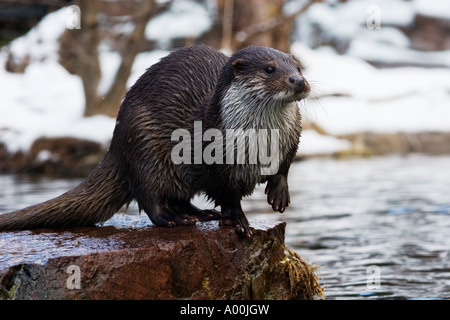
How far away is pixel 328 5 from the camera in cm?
1727

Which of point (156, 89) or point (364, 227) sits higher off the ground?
point (156, 89)

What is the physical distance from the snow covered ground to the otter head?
6.61 meters

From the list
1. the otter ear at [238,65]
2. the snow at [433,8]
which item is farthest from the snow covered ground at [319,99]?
the otter ear at [238,65]

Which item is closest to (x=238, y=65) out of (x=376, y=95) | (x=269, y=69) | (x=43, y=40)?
(x=269, y=69)

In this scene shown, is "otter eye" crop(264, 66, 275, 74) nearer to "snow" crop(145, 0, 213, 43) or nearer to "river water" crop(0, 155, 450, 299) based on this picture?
"river water" crop(0, 155, 450, 299)

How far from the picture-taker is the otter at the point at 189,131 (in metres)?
3.16

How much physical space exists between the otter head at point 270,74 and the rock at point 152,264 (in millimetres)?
657

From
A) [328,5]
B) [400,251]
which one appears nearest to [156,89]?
[400,251]

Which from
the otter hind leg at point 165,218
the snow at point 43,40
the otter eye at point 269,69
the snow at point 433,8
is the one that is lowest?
the otter hind leg at point 165,218

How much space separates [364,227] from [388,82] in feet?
27.9

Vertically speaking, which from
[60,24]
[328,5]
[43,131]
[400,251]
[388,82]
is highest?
[328,5]

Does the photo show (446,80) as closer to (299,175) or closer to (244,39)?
(244,39)
